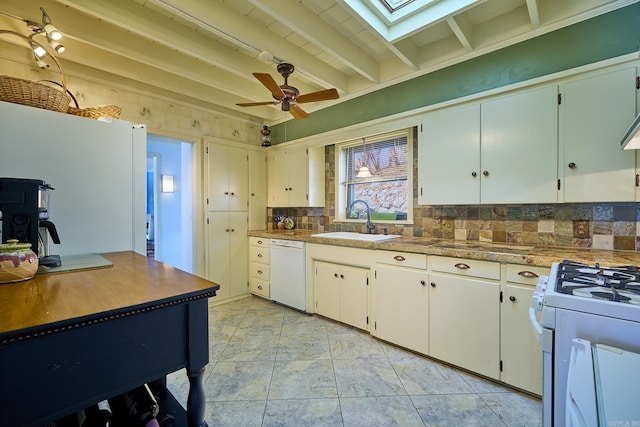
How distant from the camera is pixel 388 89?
2.90 m

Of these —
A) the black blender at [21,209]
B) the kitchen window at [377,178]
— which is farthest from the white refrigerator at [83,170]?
the kitchen window at [377,178]

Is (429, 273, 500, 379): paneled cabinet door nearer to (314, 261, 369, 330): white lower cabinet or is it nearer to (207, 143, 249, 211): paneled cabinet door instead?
(314, 261, 369, 330): white lower cabinet

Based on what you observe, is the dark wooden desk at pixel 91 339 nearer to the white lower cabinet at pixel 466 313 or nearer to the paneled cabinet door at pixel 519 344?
the white lower cabinet at pixel 466 313

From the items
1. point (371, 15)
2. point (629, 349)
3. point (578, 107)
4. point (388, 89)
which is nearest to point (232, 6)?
point (371, 15)

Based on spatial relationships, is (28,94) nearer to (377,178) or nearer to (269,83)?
(269,83)

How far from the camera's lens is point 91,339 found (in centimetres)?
75

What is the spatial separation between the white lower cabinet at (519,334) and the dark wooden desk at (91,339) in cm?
181

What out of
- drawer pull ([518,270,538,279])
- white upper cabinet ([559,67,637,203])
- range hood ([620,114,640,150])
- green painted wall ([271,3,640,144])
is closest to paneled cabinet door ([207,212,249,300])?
green painted wall ([271,3,640,144])

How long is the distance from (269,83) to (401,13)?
3.72 feet

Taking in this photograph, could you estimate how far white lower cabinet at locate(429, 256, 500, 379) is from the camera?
1871 millimetres

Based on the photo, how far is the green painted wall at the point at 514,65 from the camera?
1.77 metres

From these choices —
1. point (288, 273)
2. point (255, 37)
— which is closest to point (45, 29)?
point (255, 37)

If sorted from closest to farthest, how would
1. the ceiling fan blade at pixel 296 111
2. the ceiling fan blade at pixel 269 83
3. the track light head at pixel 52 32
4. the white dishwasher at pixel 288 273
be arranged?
the track light head at pixel 52 32
the ceiling fan blade at pixel 269 83
the ceiling fan blade at pixel 296 111
the white dishwasher at pixel 288 273

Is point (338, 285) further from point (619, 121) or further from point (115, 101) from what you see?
point (115, 101)
